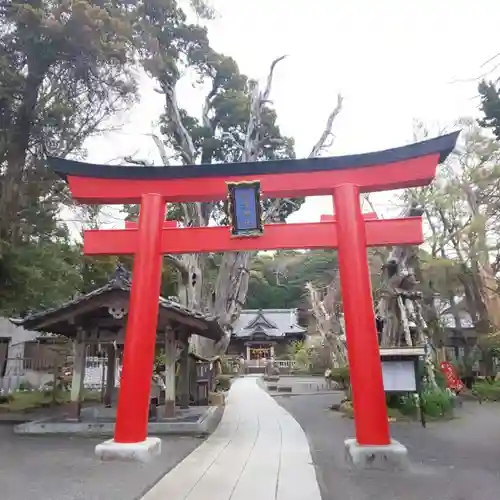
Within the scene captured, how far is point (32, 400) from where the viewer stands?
1777 centimetres

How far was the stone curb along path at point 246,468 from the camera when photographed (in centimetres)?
539

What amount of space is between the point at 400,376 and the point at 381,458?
3968mm

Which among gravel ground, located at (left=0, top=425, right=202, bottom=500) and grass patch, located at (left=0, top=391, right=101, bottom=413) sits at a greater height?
grass patch, located at (left=0, top=391, right=101, bottom=413)

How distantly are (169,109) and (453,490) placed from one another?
2146 centimetres

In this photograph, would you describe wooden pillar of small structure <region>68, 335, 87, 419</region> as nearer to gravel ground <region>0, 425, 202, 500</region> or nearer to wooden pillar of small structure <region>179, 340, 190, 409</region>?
gravel ground <region>0, 425, 202, 500</region>

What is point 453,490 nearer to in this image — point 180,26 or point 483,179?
point 483,179

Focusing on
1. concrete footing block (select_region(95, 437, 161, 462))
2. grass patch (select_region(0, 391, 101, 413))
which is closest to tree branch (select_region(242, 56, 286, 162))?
grass patch (select_region(0, 391, 101, 413))

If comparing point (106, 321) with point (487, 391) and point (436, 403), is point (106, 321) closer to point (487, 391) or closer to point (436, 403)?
point (436, 403)

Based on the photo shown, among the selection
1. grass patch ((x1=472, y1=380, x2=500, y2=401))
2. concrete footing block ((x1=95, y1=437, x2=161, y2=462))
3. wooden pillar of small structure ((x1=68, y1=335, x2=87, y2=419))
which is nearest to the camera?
concrete footing block ((x1=95, y1=437, x2=161, y2=462))

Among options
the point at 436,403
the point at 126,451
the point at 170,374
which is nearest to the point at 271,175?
the point at 126,451

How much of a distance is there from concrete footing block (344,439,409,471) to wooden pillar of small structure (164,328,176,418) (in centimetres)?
556

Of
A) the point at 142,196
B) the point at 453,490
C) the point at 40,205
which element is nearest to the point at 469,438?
the point at 453,490

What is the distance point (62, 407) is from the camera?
16219mm

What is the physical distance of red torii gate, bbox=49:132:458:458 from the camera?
281 inches
